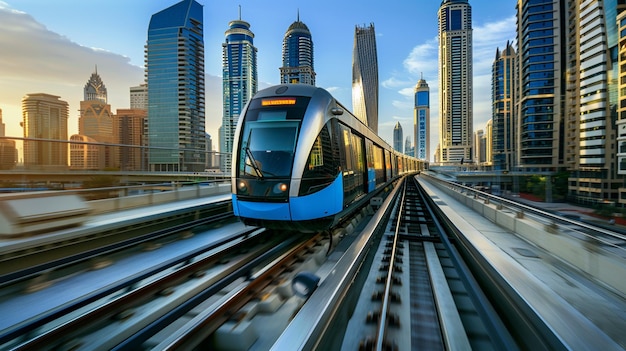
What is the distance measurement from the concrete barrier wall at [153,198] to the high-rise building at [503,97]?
5511 inches

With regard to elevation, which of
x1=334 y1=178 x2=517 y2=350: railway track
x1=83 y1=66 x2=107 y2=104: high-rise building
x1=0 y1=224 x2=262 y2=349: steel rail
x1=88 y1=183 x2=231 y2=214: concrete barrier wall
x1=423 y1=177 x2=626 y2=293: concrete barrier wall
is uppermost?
x1=83 y1=66 x2=107 y2=104: high-rise building

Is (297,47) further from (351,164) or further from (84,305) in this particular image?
(84,305)

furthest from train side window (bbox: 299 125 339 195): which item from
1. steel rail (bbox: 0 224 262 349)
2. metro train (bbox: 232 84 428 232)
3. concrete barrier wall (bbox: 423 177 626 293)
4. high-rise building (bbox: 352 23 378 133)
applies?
high-rise building (bbox: 352 23 378 133)

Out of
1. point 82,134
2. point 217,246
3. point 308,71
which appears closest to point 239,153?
point 217,246

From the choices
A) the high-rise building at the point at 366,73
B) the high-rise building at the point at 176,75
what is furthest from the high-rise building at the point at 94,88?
the high-rise building at the point at 366,73

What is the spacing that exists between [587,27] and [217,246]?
23523 mm

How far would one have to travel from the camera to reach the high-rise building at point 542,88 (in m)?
71.9

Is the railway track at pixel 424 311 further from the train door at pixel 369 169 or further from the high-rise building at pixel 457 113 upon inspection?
the high-rise building at pixel 457 113

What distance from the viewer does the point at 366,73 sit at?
522 ft

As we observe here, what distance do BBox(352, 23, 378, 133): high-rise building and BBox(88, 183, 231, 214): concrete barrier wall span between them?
437 ft

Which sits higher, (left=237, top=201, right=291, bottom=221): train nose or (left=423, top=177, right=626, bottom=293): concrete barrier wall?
(left=237, top=201, right=291, bottom=221): train nose

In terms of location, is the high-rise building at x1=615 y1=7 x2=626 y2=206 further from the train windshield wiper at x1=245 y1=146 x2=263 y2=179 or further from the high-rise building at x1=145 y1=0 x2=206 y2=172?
the high-rise building at x1=145 y1=0 x2=206 y2=172

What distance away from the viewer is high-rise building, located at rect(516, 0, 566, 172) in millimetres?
71938

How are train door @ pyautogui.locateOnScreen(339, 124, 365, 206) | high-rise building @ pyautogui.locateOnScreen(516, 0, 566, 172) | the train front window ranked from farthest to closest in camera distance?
high-rise building @ pyautogui.locateOnScreen(516, 0, 566, 172) < train door @ pyautogui.locateOnScreen(339, 124, 365, 206) < the train front window
